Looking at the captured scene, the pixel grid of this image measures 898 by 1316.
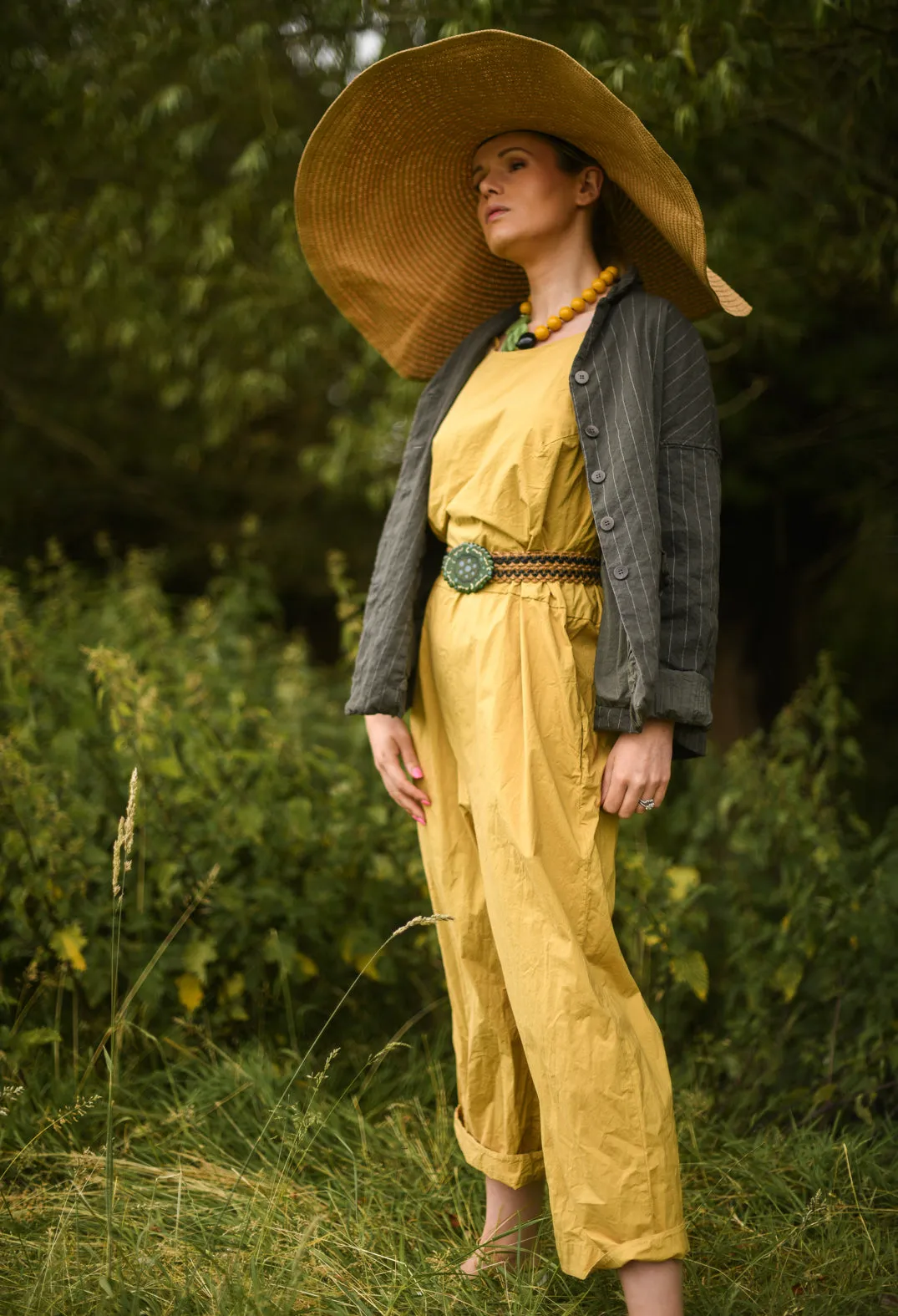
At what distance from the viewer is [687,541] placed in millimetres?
1772

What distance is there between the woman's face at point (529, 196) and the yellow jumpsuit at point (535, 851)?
184 millimetres

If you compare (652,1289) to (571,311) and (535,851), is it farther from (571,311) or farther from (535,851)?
(571,311)

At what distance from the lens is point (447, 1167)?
2307 millimetres

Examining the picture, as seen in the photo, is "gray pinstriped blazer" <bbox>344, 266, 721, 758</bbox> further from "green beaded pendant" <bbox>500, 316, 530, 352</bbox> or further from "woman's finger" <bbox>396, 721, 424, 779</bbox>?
"woman's finger" <bbox>396, 721, 424, 779</bbox>

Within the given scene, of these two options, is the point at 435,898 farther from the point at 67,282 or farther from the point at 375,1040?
the point at 67,282

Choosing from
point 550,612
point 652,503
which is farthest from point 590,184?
point 550,612

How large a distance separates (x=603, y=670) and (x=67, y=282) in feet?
11.6

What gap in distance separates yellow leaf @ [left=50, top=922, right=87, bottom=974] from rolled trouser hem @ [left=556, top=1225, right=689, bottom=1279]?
4.05 ft

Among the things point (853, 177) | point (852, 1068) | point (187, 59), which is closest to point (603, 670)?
point (852, 1068)

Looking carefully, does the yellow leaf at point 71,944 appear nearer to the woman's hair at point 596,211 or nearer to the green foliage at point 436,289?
the woman's hair at point 596,211

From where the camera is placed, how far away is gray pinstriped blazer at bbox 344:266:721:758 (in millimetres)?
1707

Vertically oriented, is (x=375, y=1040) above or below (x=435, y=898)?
below

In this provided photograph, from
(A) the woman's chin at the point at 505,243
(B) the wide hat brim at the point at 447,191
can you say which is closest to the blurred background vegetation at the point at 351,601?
(B) the wide hat brim at the point at 447,191

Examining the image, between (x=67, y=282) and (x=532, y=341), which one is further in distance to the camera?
(x=67, y=282)
